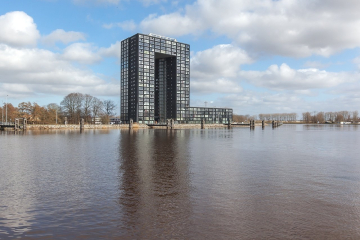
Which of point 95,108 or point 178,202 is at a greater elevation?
point 95,108

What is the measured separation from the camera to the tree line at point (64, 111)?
433 ft

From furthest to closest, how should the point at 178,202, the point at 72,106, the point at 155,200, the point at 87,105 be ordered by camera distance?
the point at 87,105
the point at 72,106
the point at 155,200
the point at 178,202

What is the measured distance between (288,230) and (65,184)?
14.4 m

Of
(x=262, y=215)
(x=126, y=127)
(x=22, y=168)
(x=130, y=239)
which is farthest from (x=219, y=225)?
(x=126, y=127)

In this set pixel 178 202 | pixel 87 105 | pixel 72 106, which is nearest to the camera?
pixel 178 202

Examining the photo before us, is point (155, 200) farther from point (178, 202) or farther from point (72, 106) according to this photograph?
point (72, 106)

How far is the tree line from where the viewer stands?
433ft

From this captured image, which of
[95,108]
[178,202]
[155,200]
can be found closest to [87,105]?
[95,108]

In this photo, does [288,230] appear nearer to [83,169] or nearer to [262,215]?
[262,215]

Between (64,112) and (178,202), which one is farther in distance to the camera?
(64,112)

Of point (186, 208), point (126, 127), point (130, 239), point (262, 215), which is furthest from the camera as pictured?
point (126, 127)

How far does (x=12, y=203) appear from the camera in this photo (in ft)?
47.2

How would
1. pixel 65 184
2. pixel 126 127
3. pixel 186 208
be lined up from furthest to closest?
1. pixel 126 127
2. pixel 65 184
3. pixel 186 208

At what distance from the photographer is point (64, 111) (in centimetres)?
15162
